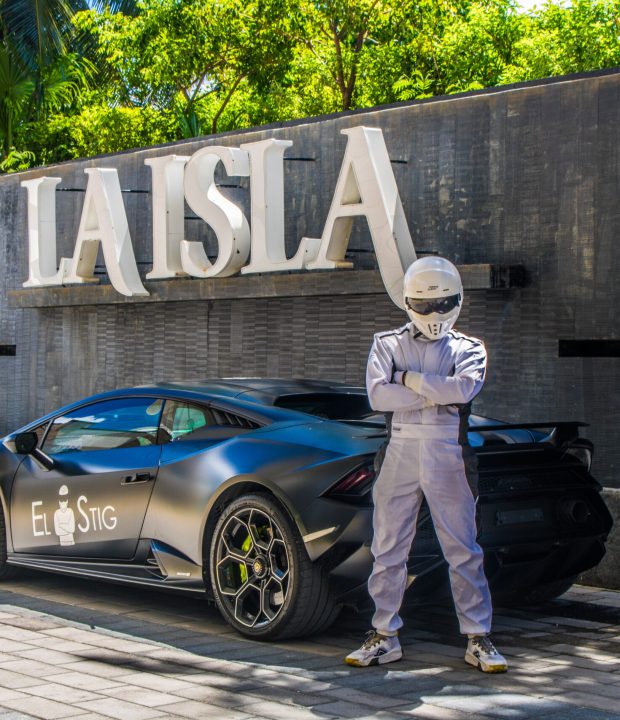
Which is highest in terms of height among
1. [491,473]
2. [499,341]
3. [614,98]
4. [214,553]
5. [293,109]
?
[293,109]

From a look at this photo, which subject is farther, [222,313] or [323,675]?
[222,313]

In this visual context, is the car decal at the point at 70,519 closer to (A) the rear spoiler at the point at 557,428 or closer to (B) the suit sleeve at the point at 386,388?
(B) the suit sleeve at the point at 386,388

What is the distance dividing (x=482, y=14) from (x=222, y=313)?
21.4 metres

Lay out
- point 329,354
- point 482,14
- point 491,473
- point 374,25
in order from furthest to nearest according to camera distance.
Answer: point 482,14 → point 374,25 → point 329,354 → point 491,473

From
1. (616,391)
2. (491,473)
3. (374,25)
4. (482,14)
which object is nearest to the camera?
(491,473)

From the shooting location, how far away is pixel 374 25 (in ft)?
96.0

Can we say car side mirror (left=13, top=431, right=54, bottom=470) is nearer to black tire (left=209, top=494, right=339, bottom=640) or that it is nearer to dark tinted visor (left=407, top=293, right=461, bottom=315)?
black tire (left=209, top=494, right=339, bottom=640)

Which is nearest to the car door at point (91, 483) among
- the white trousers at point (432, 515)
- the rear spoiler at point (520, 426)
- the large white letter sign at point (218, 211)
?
the white trousers at point (432, 515)

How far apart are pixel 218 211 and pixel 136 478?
16.6 feet

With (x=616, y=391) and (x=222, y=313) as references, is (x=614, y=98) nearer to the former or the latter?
(x=616, y=391)

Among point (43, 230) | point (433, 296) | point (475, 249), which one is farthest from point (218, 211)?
point (433, 296)

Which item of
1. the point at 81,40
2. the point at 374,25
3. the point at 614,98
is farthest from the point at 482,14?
the point at 614,98

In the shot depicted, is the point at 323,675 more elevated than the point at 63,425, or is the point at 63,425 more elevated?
the point at 63,425

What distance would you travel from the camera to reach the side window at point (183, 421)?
23.0 ft
